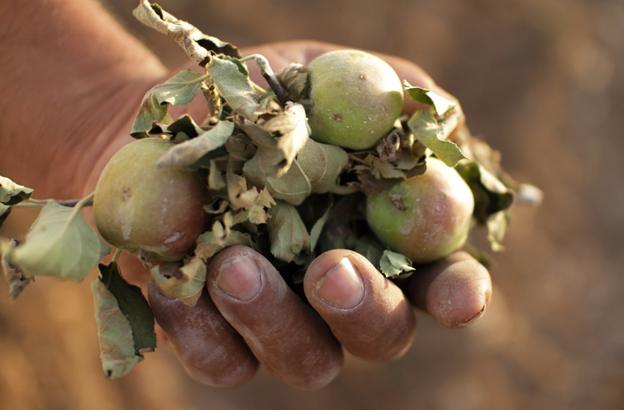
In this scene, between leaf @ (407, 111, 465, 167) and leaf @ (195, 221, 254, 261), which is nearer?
leaf @ (195, 221, 254, 261)

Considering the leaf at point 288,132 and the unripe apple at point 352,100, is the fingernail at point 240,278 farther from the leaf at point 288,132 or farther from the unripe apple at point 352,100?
the unripe apple at point 352,100

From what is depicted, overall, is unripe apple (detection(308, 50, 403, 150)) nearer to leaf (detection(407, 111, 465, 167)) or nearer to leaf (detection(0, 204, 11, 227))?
leaf (detection(407, 111, 465, 167))

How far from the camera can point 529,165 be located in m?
5.14

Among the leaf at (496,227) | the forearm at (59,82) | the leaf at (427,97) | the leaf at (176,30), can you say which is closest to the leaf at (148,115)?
the leaf at (176,30)

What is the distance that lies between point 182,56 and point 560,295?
2.95 m

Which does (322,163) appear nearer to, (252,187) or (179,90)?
(252,187)

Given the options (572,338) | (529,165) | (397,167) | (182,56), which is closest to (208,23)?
(182,56)

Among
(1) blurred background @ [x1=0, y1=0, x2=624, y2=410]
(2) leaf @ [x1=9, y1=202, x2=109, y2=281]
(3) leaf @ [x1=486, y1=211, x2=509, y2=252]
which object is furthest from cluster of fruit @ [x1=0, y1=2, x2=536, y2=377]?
(1) blurred background @ [x1=0, y1=0, x2=624, y2=410]

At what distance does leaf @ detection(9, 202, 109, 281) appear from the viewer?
1137mm

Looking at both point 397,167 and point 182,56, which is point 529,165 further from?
point 397,167

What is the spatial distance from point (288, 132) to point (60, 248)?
0.42 meters

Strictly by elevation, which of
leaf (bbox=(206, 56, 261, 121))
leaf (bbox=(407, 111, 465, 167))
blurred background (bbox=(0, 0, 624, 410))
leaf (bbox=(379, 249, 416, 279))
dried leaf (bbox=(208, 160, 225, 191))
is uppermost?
leaf (bbox=(206, 56, 261, 121))

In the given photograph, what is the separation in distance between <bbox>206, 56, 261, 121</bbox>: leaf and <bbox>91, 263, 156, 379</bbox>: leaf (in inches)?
14.9

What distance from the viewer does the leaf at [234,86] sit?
1.30 m
